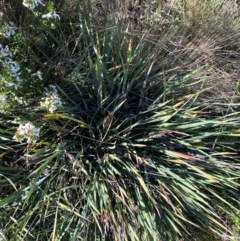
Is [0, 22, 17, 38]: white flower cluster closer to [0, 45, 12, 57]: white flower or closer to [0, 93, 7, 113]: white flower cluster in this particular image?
[0, 45, 12, 57]: white flower

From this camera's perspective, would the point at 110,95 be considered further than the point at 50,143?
Yes

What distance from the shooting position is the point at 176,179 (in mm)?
1877

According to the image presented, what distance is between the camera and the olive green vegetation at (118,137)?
1775 mm

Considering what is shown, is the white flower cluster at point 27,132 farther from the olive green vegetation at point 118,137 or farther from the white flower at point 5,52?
the white flower at point 5,52

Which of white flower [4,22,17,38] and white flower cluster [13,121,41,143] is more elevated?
white flower [4,22,17,38]

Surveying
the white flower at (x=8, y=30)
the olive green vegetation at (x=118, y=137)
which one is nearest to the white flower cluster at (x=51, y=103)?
the olive green vegetation at (x=118, y=137)

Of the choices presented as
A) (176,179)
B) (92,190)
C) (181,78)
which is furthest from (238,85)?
(92,190)

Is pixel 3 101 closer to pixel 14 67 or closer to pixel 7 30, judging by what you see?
pixel 14 67

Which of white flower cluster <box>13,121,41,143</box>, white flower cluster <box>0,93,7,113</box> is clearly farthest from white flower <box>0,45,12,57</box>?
white flower cluster <box>13,121,41,143</box>

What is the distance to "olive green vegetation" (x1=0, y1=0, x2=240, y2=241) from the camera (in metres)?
1.78

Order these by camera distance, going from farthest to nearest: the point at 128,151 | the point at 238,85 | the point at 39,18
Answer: the point at 238,85
the point at 128,151
the point at 39,18

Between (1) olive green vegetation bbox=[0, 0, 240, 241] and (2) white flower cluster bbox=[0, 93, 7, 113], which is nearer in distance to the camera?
(2) white flower cluster bbox=[0, 93, 7, 113]

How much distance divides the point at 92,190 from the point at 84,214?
4.2 inches

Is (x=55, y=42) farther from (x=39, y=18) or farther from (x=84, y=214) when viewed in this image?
(x=84, y=214)
